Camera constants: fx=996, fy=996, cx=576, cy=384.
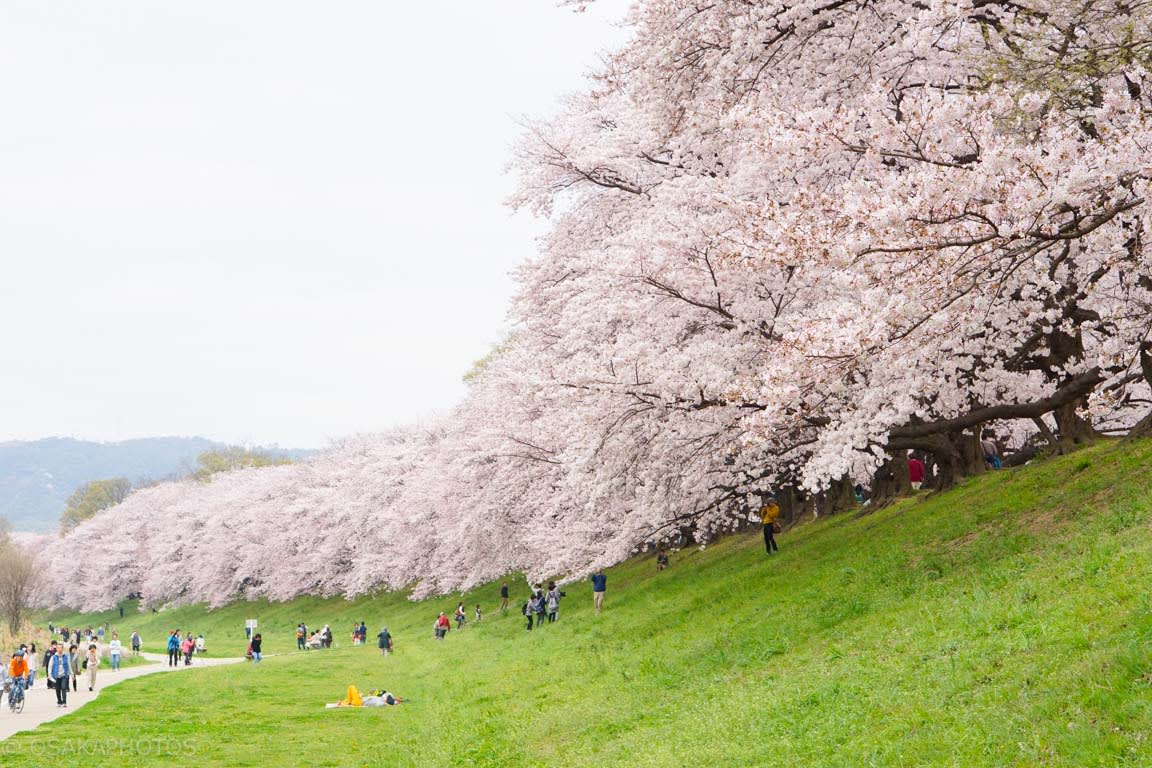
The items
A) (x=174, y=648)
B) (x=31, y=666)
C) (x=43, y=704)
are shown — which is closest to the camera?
(x=43, y=704)

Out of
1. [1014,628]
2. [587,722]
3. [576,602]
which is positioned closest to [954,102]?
[1014,628]

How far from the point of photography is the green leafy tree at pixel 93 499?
172250 millimetres

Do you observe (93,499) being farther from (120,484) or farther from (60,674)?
(60,674)

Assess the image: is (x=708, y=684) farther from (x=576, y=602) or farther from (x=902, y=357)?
(x=576, y=602)

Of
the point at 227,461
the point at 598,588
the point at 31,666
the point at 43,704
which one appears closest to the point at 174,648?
the point at 31,666

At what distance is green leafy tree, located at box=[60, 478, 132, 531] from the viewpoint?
172250 millimetres

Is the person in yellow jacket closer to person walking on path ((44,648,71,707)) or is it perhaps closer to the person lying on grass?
the person lying on grass

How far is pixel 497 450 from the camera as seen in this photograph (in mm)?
29438

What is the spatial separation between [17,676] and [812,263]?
74.4 feet

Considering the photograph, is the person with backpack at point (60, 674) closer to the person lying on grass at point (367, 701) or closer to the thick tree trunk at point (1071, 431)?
the person lying on grass at point (367, 701)

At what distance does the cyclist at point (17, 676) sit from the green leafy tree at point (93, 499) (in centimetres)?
15784

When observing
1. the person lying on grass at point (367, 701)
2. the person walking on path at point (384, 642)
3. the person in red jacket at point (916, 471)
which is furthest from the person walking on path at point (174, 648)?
the person in red jacket at point (916, 471)

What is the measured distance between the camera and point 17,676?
2408cm

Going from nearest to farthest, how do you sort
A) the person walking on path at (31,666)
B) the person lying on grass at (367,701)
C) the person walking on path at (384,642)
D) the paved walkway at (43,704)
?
the paved walkway at (43,704) → the person lying on grass at (367,701) → the person walking on path at (31,666) → the person walking on path at (384,642)
